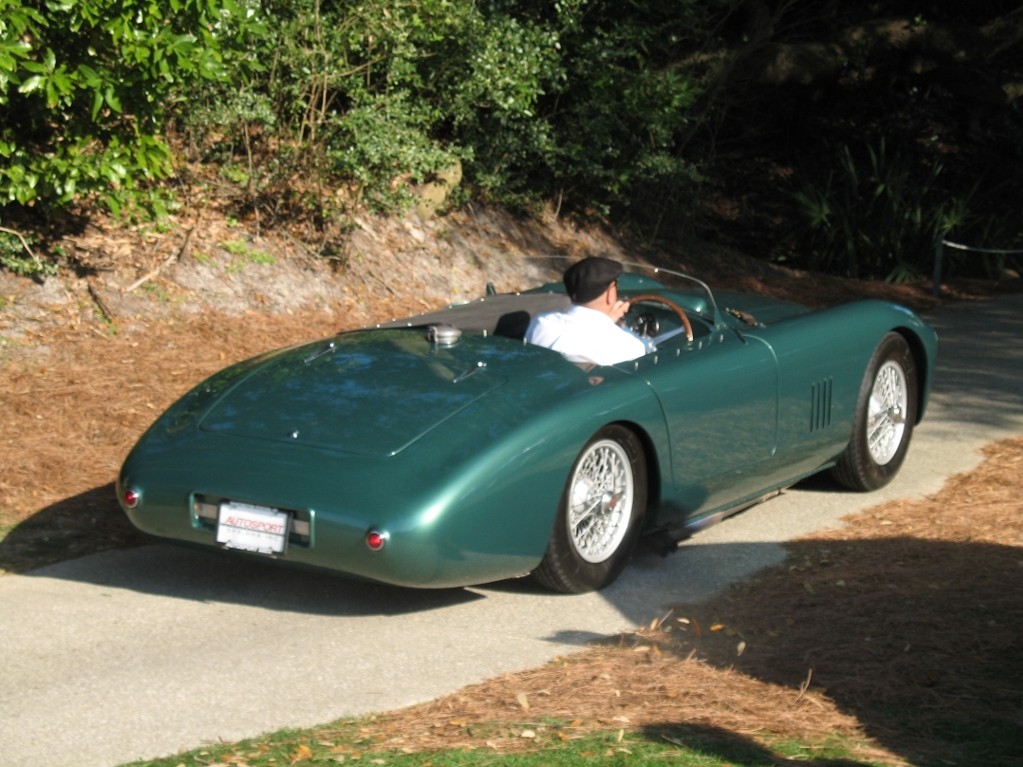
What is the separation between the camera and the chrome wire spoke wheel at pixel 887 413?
7.74m

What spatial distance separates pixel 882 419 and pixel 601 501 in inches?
95.5

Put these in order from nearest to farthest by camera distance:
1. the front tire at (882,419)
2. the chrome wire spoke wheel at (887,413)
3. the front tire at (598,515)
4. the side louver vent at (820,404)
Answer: the front tire at (598,515), the side louver vent at (820,404), the front tire at (882,419), the chrome wire spoke wheel at (887,413)

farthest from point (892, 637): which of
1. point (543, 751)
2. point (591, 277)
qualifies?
point (591, 277)

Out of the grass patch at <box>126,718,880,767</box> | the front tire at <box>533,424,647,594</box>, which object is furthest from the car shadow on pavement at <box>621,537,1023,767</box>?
the front tire at <box>533,424,647,594</box>

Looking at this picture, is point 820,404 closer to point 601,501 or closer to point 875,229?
point 601,501

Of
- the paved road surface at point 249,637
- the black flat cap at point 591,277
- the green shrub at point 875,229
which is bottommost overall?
the paved road surface at point 249,637

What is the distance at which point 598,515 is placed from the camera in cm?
604

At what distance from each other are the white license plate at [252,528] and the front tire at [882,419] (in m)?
3.32

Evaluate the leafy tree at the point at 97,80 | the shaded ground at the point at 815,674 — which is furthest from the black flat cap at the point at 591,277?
the leafy tree at the point at 97,80

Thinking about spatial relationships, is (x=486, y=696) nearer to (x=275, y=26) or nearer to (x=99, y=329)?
(x=99, y=329)

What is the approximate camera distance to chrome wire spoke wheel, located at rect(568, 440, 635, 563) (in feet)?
19.4

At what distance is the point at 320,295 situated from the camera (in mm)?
11195

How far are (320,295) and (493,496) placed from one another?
19.7ft

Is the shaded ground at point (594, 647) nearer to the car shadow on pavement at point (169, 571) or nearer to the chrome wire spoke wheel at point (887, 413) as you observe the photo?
the car shadow on pavement at point (169, 571)
